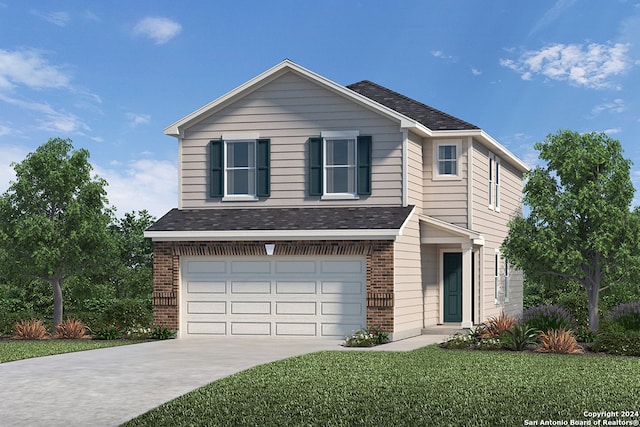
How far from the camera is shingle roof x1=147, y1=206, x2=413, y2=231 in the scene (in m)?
23.3

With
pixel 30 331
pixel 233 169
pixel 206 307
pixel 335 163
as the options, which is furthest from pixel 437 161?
pixel 30 331

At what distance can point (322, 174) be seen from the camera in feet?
81.7

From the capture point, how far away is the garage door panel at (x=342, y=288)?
23281mm

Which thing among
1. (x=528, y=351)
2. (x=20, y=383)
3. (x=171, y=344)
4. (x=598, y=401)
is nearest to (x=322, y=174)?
(x=171, y=344)

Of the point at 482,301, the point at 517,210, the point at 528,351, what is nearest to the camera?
the point at 528,351

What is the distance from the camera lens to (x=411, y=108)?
28016 millimetres

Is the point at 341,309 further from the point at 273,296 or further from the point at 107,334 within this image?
the point at 107,334

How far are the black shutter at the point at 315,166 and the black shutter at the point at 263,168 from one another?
126 cm

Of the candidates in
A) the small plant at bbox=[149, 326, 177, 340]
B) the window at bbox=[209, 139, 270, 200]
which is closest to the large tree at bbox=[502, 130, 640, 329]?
the window at bbox=[209, 139, 270, 200]

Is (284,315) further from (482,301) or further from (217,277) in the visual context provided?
(482,301)

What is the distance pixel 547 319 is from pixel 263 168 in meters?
9.04

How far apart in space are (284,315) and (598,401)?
12307 millimetres

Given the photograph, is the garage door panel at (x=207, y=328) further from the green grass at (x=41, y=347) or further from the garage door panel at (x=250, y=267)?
the green grass at (x=41, y=347)

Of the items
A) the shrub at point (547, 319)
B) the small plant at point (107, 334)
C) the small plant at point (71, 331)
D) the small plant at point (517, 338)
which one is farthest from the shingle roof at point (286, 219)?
the small plant at point (517, 338)
